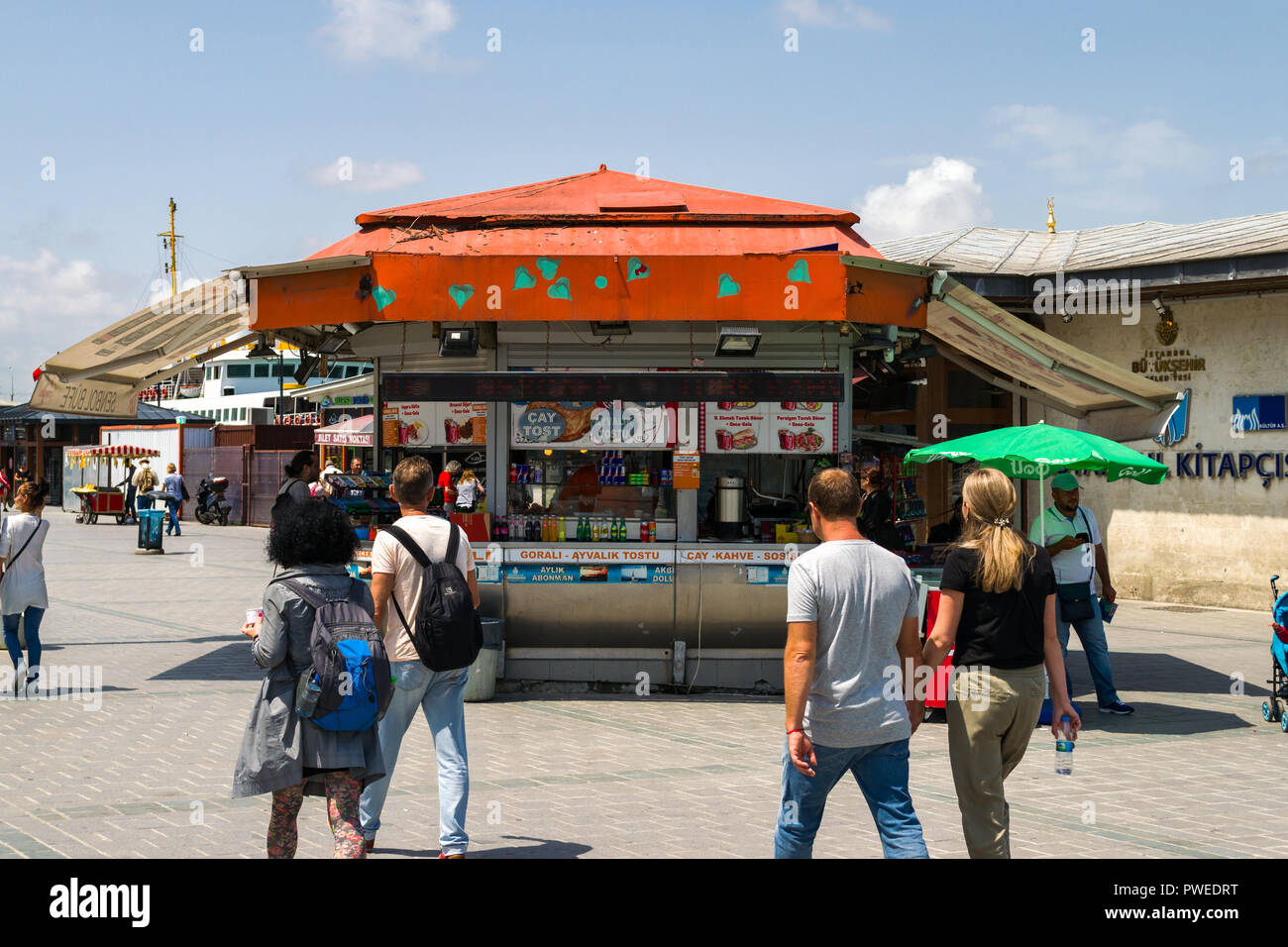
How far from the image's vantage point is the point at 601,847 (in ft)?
19.6

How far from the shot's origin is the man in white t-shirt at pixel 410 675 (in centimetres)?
570

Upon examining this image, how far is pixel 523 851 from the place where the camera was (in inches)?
234

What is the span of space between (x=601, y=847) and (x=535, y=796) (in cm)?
109

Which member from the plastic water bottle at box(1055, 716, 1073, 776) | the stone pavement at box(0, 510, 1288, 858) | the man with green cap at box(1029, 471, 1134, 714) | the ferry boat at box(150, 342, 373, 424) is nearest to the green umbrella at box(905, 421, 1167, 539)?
the man with green cap at box(1029, 471, 1134, 714)

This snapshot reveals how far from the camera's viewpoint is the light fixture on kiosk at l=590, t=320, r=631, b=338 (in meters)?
11.0

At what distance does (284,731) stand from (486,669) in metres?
5.14

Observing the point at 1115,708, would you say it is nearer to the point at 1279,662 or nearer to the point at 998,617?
the point at 1279,662

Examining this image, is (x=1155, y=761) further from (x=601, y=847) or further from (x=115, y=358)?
(x=115, y=358)

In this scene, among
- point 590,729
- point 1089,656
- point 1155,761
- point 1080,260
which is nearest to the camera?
point 1155,761

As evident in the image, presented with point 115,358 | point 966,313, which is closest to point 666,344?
point 966,313

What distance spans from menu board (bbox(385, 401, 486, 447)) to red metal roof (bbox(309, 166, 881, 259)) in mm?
1480

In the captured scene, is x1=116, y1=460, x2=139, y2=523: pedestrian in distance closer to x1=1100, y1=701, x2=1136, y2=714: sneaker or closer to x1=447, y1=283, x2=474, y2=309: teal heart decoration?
x1=447, y1=283, x2=474, y2=309: teal heart decoration

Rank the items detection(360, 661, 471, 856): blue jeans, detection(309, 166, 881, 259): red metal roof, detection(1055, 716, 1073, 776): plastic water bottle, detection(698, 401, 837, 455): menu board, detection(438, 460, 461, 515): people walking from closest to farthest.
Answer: detection(1055, 716, 1073, 776): plastic water bottle, detection(360, 661, 471, 856): blue jeans, detection(309, 166, 881, 259): red metal roof, detection(698, 401, 837, 455): menu board, detection(438, 460, 461, 515): people walking

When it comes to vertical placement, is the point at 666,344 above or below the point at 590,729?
above
